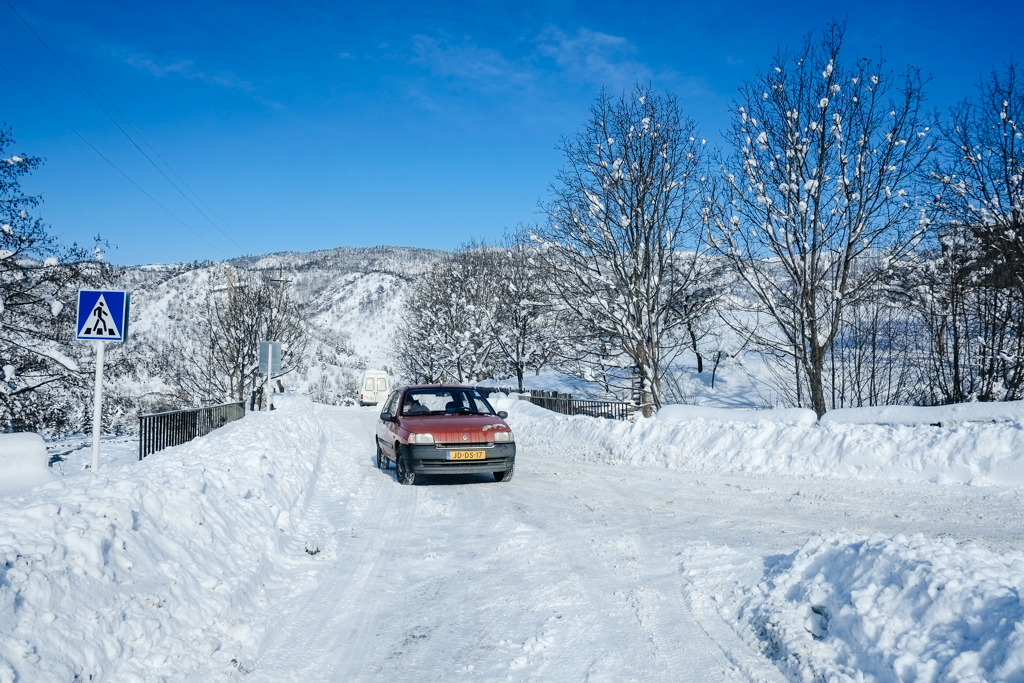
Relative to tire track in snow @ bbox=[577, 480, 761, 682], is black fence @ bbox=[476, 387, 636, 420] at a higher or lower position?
higher

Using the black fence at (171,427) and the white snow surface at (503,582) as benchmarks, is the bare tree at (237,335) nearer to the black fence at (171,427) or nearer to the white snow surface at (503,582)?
the black fence at (171,427)

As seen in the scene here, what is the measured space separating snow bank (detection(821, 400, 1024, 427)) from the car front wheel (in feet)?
28.7

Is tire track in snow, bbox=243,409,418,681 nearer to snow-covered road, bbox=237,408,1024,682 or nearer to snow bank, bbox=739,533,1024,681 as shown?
snow-covered road, bbox=237,408,1024,682

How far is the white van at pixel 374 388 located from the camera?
4381 centimetres

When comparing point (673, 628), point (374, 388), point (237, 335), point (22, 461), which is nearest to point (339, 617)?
point (673, 628)

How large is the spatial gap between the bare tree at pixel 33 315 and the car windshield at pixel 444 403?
12.6 metres

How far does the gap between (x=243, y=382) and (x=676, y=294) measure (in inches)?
1267

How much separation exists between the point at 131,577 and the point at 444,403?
26.9ft

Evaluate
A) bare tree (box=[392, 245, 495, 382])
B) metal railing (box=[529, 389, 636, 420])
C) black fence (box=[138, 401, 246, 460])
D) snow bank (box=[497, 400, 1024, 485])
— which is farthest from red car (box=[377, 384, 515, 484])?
bare tree (box=[392, 245, 495, 382])

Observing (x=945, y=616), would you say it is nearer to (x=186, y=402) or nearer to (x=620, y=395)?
(x=620, y=395)

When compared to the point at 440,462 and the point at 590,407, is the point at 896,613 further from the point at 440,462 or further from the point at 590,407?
the point at 590,407

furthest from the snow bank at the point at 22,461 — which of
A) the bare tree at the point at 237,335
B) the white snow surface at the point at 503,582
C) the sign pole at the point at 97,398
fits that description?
the bare tree at the point at 237,335

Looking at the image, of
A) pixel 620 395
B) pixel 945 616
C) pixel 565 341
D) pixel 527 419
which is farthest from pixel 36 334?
pixel 945 616

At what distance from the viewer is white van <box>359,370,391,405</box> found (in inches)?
1725
